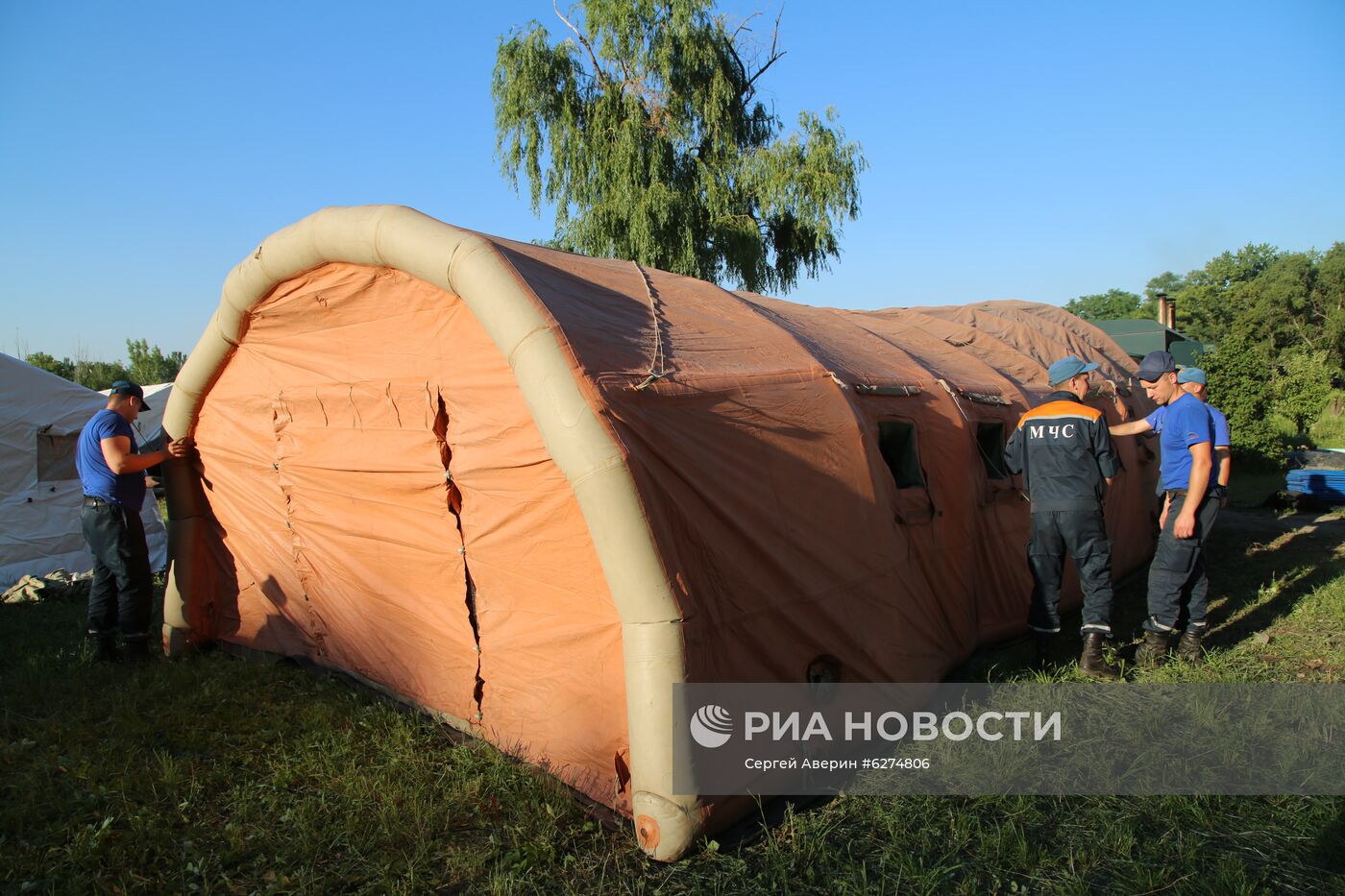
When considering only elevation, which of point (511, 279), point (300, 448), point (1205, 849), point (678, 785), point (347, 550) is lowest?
point (1205, 849)

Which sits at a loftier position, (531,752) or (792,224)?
(792,224)

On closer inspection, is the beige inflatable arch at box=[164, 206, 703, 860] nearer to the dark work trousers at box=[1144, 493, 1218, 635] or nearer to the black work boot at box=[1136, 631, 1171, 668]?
the black work boot at box=[1136, 631, 1171, 668]

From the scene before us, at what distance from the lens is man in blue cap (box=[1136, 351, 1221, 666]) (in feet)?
17.8

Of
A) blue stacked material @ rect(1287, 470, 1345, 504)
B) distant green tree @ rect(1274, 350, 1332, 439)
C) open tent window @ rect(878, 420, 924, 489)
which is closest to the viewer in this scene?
open tent window @ rect(878, 420, 924, 489)

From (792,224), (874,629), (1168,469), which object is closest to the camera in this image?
(874,629)

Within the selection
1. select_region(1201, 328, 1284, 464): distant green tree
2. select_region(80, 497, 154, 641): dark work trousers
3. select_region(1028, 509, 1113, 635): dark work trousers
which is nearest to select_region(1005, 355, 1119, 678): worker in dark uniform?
select_region(1028, 509, 1113, 635): dark work trousers

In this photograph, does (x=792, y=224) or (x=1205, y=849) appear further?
(x=792, y=224)

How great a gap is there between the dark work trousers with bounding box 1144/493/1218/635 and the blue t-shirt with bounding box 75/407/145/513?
704 cm

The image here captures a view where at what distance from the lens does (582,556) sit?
3.79 m

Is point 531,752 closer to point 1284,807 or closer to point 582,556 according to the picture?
point 582,556

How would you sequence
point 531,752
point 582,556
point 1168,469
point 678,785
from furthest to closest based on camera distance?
1. point 1168,469
2. point 531,752
3. point 582,556
4. point 678,785

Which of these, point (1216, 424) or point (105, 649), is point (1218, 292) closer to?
point (1216, 424)

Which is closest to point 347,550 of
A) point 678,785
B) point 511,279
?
point 511,279

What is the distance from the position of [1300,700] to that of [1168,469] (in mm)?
1711
